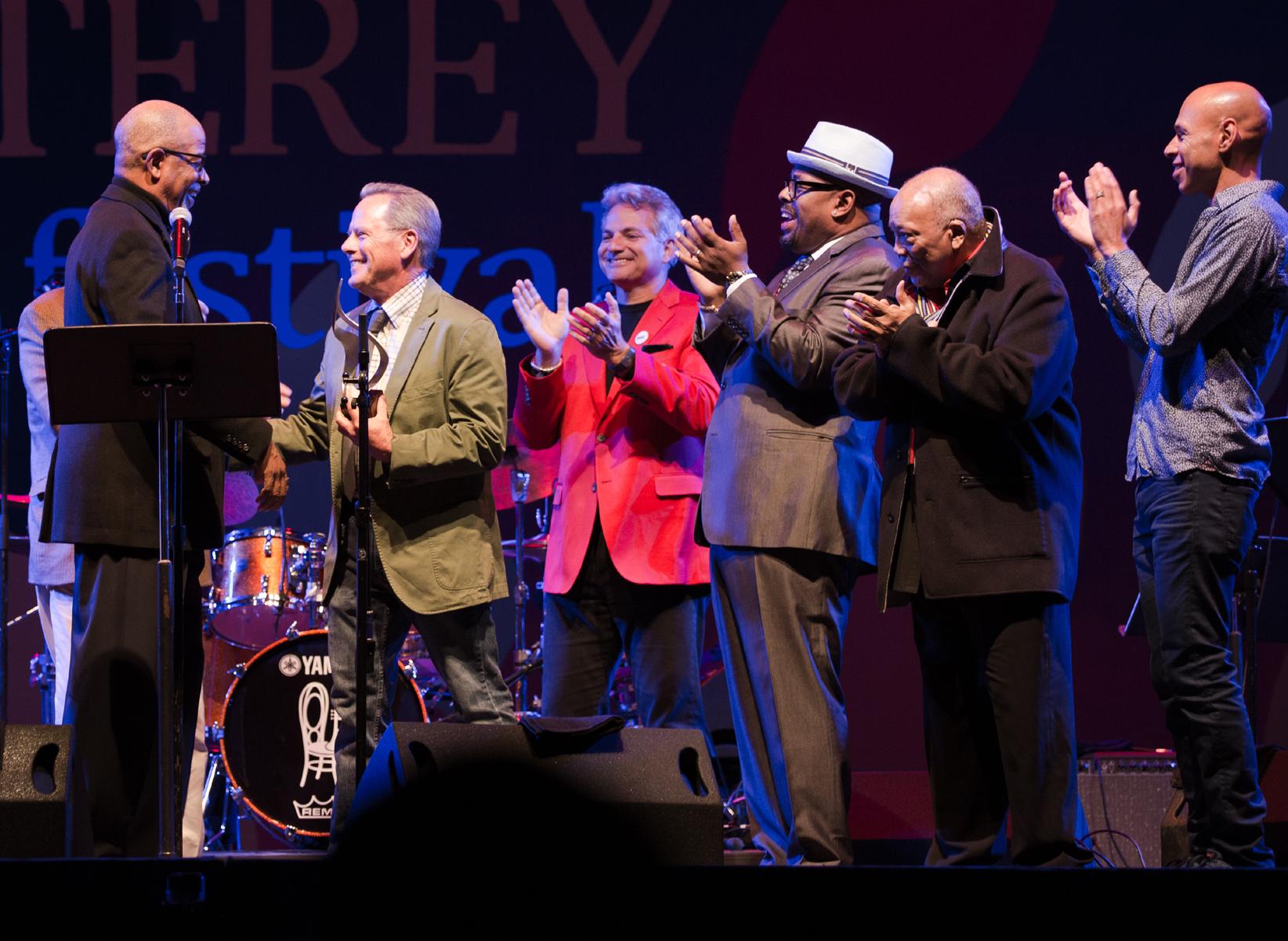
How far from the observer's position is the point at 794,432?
4.13 meters

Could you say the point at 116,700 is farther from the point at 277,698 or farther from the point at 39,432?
the point at 277,698

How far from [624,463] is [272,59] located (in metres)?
Result: 3.37

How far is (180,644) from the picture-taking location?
4121 millimetres

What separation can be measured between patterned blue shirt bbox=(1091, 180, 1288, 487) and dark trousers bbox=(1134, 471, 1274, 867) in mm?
82

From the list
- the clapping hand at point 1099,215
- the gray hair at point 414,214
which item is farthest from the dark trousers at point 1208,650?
the gray hair at point 414,214

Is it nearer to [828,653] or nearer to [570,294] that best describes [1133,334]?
[828,653]

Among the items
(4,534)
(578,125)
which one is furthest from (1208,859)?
(578,125)

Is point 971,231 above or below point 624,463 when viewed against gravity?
above

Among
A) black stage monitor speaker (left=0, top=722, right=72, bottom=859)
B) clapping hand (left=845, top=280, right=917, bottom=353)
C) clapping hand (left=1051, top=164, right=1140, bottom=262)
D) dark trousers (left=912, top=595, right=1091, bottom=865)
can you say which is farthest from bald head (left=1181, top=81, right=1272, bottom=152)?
black stage monitor speaker (left=0, top=722, right=72, bottom=859)

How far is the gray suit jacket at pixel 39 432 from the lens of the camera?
508 cm

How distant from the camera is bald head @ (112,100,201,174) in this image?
4387 millimetres

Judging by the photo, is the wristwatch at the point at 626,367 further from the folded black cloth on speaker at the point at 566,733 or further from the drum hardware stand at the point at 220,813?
the drum hardware stand at the point at 220,813

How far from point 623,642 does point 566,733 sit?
133 cm

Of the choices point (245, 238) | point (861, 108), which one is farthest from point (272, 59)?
point (861, 108)
